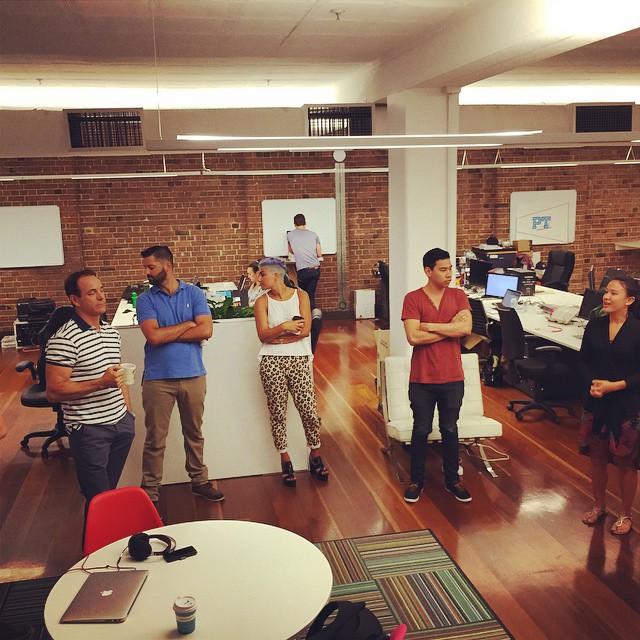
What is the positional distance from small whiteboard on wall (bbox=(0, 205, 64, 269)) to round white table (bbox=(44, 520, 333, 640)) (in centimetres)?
922

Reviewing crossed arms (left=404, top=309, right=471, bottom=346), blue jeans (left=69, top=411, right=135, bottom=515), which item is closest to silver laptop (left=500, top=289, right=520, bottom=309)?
crossed arms (left=404, top=309, right=471, bottom=346)

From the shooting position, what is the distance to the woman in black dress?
4.20m

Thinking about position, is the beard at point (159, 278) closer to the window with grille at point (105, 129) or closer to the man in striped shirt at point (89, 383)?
the man in striped shirt at point (89, 383)

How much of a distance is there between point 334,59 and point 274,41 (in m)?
1.09

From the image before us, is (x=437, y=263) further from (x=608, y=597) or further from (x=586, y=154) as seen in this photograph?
(x=586, y=154)

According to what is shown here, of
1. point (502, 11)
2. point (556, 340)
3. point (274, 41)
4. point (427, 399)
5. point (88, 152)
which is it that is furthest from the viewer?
point (88, 152)

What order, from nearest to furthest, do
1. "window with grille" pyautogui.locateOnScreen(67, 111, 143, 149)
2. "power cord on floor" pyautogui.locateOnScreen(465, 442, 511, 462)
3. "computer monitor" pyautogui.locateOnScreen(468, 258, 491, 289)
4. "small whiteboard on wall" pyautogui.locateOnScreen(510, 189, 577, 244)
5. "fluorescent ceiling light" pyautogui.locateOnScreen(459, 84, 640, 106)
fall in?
"power cord on floor" pyautogui.locateOnScreen(465, 442, 511, 462) < "window with grille" pyautogui.locateOnScreen(67, 111, 143, 149) < "computer monitor" pyautogui.locateOnScreen(468, 258, 491, 289) < "fluorescent ceiling light" pyautogui.locateOnScreen(459, 84, 640, 106) < "small whiteboard on wall" pyautogui.locateOnScreen(510, 189, 577, 244)

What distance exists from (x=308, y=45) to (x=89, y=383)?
3890mm

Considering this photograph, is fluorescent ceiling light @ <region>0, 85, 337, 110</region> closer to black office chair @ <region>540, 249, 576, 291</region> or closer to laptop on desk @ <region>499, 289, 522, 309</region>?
laptop on desk @ <region>499, 289, 522, 309</region>

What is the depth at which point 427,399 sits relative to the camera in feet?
16.1

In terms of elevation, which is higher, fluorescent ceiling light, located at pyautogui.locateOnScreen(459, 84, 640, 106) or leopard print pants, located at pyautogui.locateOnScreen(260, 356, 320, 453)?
fluorescent ceiling light, located at pyautogui.locateOnScreen(459, 84, 640, 106)

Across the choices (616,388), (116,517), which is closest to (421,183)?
(616,388)

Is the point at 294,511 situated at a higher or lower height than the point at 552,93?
lower

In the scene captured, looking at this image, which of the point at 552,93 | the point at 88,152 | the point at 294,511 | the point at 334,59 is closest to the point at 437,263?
the point at 294,511
